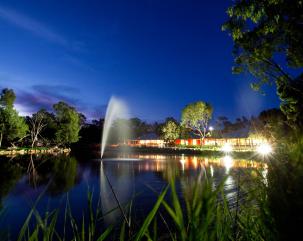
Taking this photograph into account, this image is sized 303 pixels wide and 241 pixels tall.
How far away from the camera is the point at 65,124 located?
5441 cm

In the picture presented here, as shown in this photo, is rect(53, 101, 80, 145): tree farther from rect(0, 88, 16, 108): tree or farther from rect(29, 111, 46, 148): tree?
rect(0, 88, 16, 108): tree

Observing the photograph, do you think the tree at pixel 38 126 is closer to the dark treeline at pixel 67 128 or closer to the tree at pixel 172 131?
the dark treeline at pixel 67 128

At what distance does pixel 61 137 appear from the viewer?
54.7 m

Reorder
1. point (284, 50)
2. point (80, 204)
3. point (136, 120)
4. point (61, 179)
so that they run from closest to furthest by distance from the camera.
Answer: point (80, 204), point (284, 50), point (61, 179), point (136, 120)

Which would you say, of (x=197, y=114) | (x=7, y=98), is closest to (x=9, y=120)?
(x=7, y=98)

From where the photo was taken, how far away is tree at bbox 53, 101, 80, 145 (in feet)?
179

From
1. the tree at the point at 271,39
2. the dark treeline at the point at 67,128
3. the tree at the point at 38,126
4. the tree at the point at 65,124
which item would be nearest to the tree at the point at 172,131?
the dark treeline at the point at 67,128

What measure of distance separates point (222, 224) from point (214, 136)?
60736 millimetres

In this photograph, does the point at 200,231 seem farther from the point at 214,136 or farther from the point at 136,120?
the point at 136,120

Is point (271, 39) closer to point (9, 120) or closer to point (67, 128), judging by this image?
point (9, 120)

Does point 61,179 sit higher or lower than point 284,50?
lower

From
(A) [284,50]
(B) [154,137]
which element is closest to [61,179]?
(A) [284,50]

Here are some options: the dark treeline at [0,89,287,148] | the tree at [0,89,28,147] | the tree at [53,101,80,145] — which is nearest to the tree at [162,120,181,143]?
the dark treeline at [0,89,287,148]

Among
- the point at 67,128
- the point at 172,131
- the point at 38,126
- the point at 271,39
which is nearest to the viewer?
the point at 271,39
